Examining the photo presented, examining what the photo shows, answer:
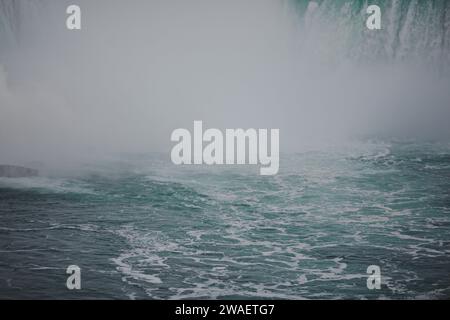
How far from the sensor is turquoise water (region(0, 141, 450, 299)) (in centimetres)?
2014

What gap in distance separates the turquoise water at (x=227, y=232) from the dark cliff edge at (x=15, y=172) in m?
0.99

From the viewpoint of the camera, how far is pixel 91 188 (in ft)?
111

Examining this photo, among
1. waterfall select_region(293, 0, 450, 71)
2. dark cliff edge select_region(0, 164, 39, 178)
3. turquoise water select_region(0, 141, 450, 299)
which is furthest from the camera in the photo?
waterfall select_region(293, 0, 450, 71)

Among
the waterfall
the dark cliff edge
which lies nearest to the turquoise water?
the dark cliff edge

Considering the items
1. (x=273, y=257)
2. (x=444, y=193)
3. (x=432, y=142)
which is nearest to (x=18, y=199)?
(x=273, y=257)

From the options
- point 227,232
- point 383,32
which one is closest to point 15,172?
point 227,232

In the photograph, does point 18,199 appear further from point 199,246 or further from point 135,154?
point 135,154

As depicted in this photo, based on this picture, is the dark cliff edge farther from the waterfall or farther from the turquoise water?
the waterfall

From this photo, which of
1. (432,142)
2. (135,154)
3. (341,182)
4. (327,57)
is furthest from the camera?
(327,57)

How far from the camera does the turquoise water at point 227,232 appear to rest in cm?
2014

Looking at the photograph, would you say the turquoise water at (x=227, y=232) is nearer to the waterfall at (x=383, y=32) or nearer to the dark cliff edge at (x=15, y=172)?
the dark cliff edge at (x=15, y=172)

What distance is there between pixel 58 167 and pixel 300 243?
1964cm

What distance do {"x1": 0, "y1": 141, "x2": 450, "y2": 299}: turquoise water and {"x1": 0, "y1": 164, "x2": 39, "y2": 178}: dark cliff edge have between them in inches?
39.0

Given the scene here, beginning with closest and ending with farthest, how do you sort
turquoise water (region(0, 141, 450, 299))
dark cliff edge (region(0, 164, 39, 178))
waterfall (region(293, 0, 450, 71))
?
turquoise water (region(0, 141, 450, 299)), dark cliff edge (region(0, 164, 39, 178)), waterfall (region(293, 0, 450, 71))
